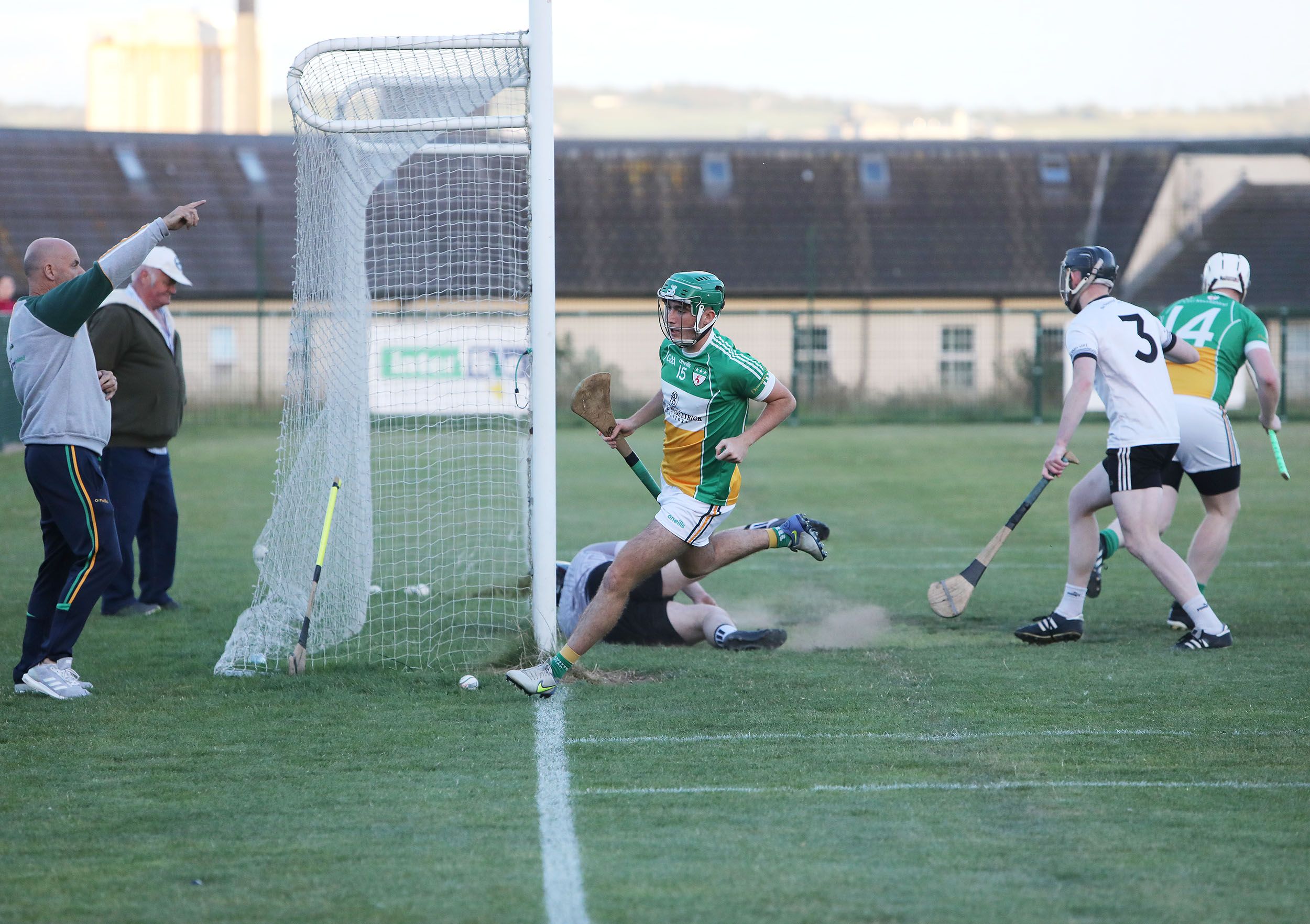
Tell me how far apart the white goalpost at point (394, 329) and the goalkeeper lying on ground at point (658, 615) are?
0.26 metres

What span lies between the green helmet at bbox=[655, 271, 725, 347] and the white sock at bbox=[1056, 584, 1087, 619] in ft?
9.00

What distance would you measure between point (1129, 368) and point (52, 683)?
540 cm

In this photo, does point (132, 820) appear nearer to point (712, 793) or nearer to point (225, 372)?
point (712, 793)

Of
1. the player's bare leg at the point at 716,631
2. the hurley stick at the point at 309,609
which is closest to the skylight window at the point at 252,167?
the hurley stick at the point at 309,609

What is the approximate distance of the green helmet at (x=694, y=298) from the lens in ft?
→ 19.0

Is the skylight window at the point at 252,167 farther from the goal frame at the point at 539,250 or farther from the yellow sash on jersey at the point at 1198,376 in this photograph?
the yellow sash on jersey at the point at 1198,376

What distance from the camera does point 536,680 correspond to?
5988 millimetres

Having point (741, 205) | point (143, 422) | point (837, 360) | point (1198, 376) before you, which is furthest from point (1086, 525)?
point (741, 205)

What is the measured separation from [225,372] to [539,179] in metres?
19.5

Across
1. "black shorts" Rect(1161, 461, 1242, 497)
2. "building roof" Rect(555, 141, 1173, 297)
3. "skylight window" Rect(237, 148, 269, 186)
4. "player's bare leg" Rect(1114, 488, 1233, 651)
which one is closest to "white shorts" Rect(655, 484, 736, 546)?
"player's bare leg" Rect(1114, 488, 1233, 651)

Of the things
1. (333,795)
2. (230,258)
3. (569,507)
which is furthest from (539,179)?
(230,258)

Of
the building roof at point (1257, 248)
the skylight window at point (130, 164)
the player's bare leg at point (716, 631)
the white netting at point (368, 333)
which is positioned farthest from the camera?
the skylight window at point (130, 164)

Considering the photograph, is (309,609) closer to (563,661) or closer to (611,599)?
(563,661)

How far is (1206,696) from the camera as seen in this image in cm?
596
